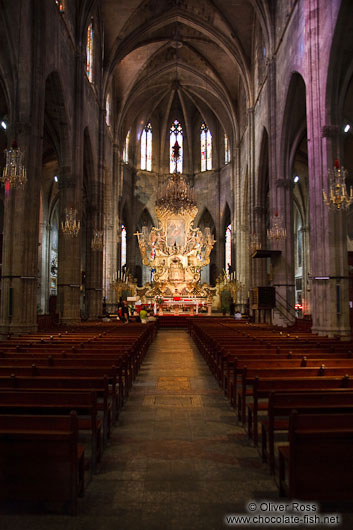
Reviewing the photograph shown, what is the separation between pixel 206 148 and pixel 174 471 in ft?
137

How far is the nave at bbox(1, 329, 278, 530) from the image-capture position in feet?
10.4

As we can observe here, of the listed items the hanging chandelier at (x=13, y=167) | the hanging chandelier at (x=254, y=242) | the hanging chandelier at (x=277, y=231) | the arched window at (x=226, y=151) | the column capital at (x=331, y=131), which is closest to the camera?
the hanging chandelier at (x=13, y=167)

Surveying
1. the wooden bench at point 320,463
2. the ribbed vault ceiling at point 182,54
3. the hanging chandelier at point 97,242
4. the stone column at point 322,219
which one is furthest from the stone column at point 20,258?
the ribbed vault ceiling at point 182,54

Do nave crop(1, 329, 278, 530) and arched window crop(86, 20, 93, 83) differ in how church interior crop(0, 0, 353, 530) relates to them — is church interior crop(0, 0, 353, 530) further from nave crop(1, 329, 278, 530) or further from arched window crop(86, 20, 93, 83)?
arched window crop(86, 20, 93, 83)

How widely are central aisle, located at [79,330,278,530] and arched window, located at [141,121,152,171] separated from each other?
38294 millimetres

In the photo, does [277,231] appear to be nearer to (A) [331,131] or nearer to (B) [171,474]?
(A) [331,131]

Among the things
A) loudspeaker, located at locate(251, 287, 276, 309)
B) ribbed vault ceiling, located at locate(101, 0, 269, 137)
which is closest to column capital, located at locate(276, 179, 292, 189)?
loudspeaker, located at locate(251, 287, 276, 309)

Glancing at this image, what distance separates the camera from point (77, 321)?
2119 cm

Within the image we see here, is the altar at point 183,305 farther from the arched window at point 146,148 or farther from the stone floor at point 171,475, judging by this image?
the stone floor at point 171,475

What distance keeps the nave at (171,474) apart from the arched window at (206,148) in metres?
38.3

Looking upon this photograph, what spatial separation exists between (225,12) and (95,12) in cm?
855

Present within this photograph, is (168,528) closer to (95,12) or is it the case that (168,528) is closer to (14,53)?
(14,53)

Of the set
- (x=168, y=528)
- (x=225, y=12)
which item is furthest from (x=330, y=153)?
(x=225, y=12)

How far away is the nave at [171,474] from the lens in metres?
3.18
